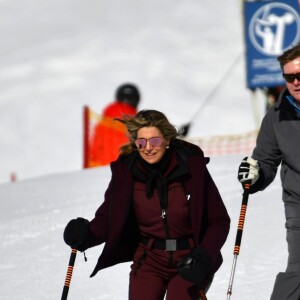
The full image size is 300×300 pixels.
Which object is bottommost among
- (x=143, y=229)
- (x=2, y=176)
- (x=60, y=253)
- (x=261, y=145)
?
(x=2, y=176)

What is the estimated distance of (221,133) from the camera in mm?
28797

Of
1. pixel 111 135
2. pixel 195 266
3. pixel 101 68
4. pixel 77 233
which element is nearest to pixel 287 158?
pixel 195 266

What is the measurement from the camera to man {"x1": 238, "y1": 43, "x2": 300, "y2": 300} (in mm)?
4809

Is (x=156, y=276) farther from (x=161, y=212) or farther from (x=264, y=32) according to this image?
(x=264, y=32)

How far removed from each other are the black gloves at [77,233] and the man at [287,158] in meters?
0.69

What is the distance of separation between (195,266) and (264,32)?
14.3 m

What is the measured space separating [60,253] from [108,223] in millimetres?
2772

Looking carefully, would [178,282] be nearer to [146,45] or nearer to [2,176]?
[2,176]

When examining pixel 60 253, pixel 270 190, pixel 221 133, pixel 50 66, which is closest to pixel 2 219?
pixel 60 253

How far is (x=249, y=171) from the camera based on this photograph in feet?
16.4

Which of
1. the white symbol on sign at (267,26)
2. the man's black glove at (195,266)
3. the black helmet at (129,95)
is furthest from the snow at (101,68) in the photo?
the man's black glove at (195,266)

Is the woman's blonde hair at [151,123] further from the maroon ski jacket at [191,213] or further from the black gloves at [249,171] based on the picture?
the black gloves at [249,171]

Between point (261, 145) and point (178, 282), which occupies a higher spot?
point (261, 145)

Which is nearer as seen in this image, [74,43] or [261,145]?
[261,145]
